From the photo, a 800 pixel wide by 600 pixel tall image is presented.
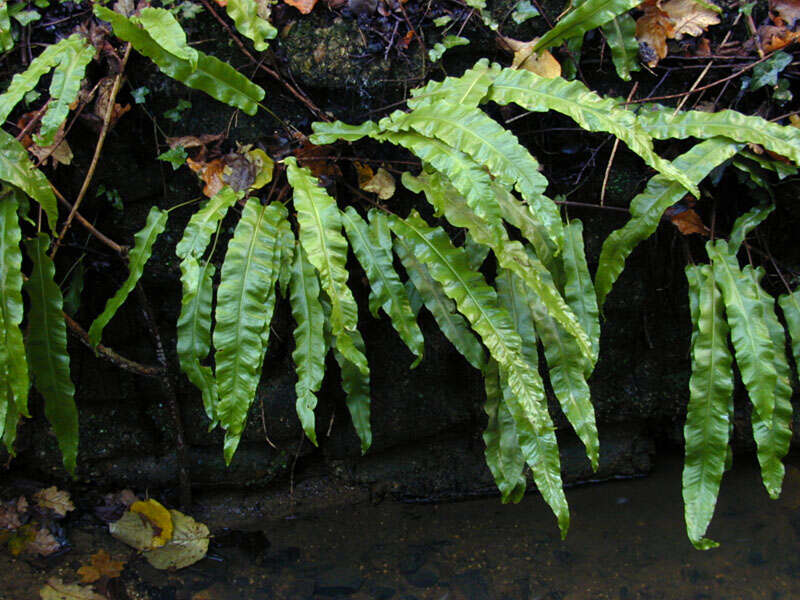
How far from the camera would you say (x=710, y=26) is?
1956 millimetres

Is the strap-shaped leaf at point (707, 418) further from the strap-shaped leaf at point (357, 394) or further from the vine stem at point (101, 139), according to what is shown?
the vine stem at point (101, 139)

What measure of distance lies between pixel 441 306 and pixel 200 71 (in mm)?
857

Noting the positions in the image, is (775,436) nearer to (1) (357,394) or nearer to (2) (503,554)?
(2) (503,554)

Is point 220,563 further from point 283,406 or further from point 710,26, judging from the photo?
point 710,26

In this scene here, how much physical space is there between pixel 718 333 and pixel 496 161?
2.55ft

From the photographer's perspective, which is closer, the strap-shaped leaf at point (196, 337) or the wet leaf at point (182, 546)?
the strap-shaped leaf at point (196, 337)

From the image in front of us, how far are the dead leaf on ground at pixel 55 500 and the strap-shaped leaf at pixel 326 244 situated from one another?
1266 mm

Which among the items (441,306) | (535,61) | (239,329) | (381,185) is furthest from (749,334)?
(239,329)

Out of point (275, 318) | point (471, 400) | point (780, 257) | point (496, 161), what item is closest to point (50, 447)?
point (275, 318)

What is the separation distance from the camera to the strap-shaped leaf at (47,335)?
5.51 feet

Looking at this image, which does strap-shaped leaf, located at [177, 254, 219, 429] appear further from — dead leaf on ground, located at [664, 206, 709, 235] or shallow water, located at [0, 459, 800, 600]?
dead leaf on ground, located at [664, 206, 709, 235]

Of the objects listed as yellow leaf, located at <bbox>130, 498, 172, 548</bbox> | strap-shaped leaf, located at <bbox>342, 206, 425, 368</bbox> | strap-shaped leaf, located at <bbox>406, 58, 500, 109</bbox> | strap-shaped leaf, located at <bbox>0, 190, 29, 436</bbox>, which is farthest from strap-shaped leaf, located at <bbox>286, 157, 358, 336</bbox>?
yellow leaf, located at <bbox>130, 498, 172, 548</bbox>

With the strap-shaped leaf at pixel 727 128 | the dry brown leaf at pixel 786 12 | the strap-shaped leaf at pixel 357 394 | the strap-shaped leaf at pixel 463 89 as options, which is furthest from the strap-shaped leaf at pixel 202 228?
the dry brown leaf at pixel 786 12

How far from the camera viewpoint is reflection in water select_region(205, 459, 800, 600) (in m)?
1.91
